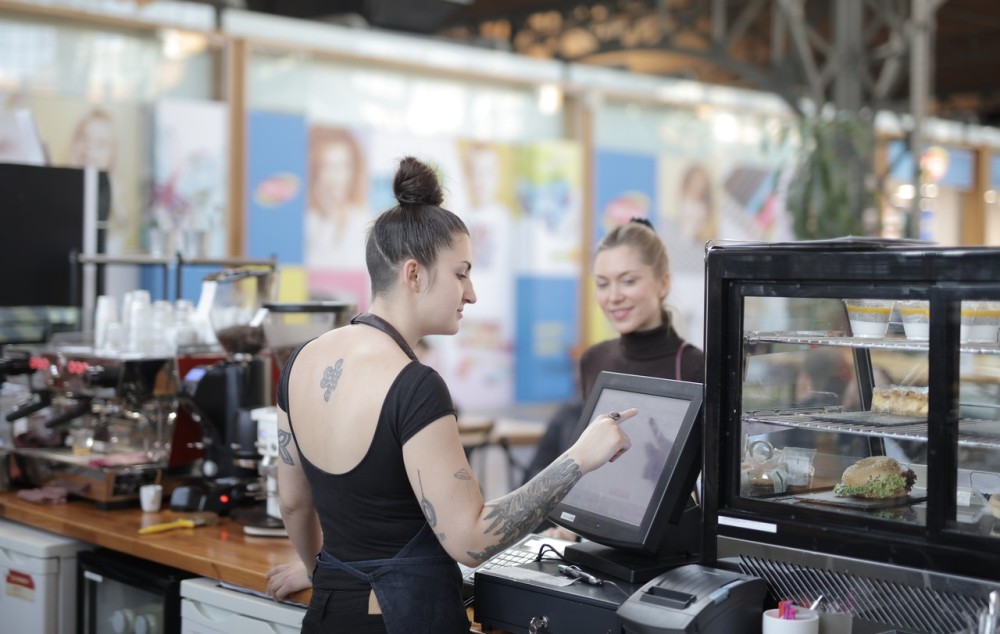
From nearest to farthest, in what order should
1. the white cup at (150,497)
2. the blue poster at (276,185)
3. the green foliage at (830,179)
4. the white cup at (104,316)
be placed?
the white cup at (150,497) < the white cup at (104,316) < the green foliage at (830,179) < the blue poster at (276,185)

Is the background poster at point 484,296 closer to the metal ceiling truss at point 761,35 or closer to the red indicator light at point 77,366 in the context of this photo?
the metal ceiling truss at point 761,35

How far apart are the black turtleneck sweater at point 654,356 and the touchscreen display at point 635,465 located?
935mm

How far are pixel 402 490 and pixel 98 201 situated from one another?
133 inches

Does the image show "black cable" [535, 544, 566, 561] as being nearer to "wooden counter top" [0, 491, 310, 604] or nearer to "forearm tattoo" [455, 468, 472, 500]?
"forearm tattoo" [455, 468, 472, 500]

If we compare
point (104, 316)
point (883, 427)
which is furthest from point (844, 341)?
point (104, 316)

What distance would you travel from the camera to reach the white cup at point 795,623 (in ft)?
6.66

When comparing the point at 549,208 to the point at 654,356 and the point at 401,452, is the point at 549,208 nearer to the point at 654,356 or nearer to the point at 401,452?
the point at 654,356

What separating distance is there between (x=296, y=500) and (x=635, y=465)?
0.80 m

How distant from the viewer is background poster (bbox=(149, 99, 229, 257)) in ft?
25.0

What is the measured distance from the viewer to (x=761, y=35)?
13953 millimetres

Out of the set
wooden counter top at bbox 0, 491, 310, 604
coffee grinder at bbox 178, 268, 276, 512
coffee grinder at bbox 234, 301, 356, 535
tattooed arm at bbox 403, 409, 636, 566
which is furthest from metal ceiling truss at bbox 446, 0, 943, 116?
tattooed arm at bbox 403, 409, 636, 566

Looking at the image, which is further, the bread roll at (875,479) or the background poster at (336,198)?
the background poster at (336,198)

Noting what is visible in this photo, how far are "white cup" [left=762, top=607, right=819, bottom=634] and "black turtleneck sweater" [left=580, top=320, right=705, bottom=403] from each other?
1.37m

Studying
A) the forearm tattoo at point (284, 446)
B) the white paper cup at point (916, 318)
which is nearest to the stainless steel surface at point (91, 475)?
the forearm tattoo at point (284, 446)
